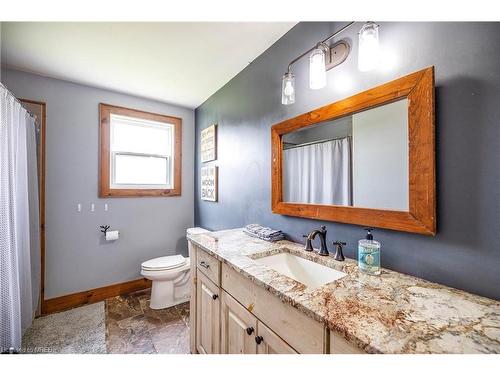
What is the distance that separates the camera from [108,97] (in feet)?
8.04

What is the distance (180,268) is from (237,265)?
4.93 ft

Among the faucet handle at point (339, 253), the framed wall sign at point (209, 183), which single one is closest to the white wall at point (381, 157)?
the faucet handle at point (339, 253)

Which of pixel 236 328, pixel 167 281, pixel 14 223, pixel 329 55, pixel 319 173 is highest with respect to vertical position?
pixel 329 55

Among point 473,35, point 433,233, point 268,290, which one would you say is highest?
point 473,35

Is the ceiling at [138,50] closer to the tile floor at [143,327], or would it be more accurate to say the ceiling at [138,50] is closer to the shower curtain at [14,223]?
the shower curtain at [14,223]

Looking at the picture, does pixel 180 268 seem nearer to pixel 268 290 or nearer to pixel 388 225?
pixel 268 290

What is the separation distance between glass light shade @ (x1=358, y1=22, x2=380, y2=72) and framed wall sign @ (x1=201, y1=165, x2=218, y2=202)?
6.09 ft

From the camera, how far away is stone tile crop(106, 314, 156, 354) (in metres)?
1.60

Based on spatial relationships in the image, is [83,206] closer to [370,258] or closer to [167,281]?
[167,281]

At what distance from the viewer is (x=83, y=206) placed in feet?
7.59

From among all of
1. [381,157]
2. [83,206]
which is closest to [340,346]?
[381,157]

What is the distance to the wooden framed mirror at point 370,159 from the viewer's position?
0.87 metres

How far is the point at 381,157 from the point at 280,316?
88cm

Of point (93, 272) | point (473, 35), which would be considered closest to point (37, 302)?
point (93, 272)
